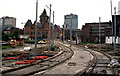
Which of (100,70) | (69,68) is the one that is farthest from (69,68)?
(100,70)

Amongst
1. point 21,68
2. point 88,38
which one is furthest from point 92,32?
point 21,68

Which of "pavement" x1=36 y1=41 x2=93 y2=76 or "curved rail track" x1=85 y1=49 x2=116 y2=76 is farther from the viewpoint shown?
"pavement" x1=36 y1=41 x2=93 y2=76

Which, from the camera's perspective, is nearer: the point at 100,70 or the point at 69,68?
the point at 100,70

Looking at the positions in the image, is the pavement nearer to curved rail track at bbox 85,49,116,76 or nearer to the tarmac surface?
the tarmac surface

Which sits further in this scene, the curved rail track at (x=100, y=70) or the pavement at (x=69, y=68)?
the pavement at (x=69, y=68)

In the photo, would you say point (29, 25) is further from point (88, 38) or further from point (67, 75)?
point (67, 75)

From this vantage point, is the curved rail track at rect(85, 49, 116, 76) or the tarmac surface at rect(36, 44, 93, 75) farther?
the tarmac surface at rect(36, 44, 93, 75)

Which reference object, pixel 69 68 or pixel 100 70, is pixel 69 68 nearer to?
pixel 69 68

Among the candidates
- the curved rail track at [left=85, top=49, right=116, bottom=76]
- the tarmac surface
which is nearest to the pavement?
the tarmac surface

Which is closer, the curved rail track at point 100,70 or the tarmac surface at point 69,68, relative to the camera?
the curved rail track at point 100,70

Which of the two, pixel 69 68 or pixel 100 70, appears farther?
pixel 69 68

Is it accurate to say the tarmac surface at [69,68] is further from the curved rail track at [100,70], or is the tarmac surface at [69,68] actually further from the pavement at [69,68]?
the curved rail track at [100,70]

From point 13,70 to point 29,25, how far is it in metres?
93.7

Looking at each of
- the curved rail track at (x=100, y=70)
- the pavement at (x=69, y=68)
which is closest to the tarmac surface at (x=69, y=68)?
the pavement at (x=69, y=68)
